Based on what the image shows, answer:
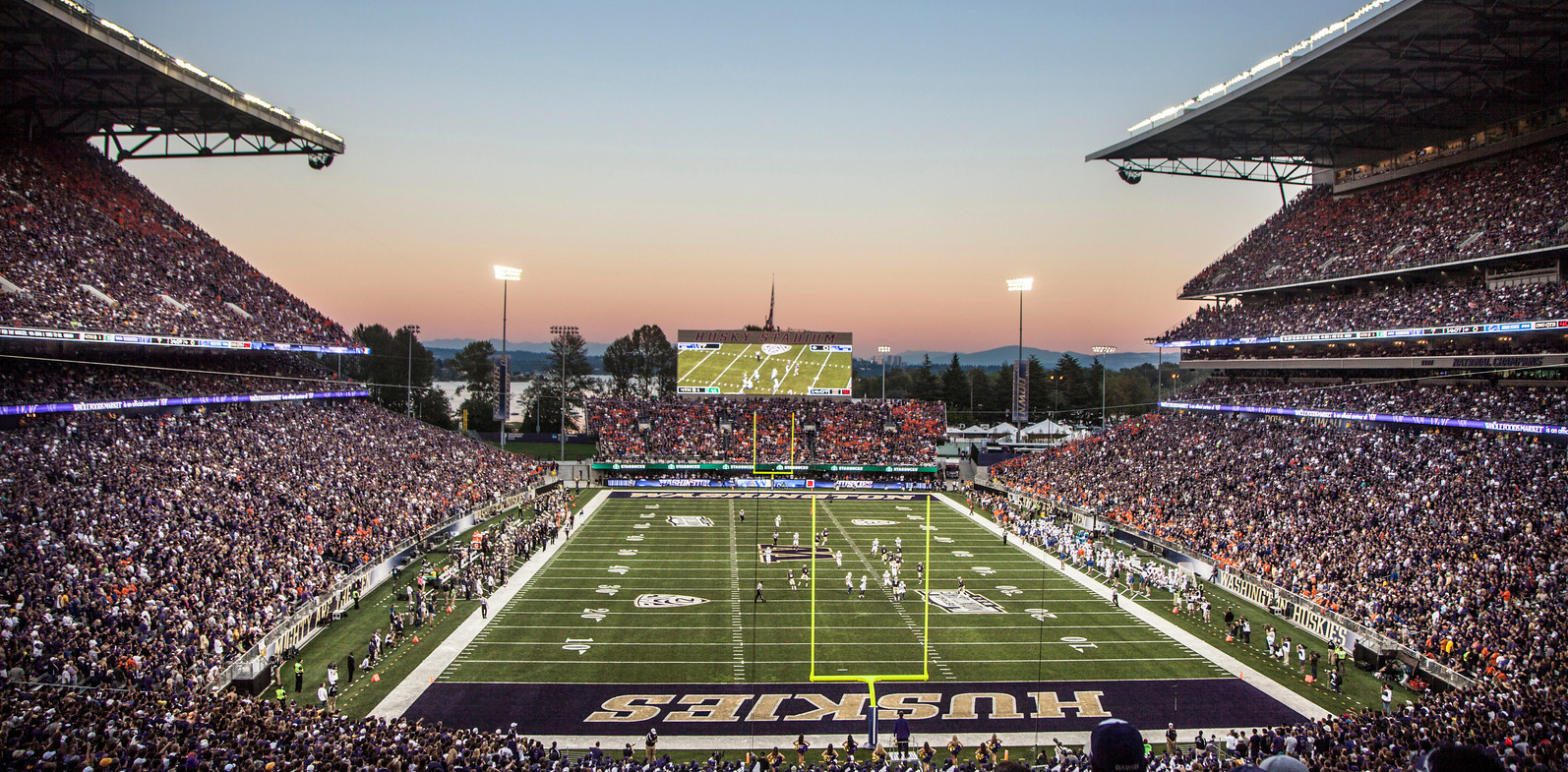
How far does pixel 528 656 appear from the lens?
19.2 m

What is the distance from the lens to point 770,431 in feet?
166

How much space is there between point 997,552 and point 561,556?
50.1 ft

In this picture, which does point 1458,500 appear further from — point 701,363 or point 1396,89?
point 701,363

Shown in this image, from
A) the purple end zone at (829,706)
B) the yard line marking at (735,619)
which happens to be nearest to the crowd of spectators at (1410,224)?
the purple end zone at (829,706)

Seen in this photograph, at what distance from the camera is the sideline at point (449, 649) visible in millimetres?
16391

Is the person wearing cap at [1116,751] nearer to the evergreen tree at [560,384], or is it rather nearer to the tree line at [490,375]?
the tree line at [490,375]

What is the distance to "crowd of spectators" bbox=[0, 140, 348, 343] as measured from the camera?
23250 mm

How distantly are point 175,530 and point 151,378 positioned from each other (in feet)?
31.0

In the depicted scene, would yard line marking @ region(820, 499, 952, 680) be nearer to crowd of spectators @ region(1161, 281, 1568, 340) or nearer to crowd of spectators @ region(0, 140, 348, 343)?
crowd of spectators @ region(1161, 281, 1568, 340)

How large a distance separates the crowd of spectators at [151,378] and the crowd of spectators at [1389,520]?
Result: 32464 millimetres

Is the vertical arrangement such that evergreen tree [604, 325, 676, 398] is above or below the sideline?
above

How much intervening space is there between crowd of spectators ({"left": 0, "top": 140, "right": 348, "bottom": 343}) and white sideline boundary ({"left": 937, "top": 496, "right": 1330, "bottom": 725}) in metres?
28.6

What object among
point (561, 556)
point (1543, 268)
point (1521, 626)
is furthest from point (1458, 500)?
point (561, 556)

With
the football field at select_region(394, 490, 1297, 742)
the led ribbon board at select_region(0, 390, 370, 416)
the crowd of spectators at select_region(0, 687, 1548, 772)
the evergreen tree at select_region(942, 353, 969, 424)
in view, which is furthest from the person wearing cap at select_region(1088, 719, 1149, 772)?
the evergreen tree at select_region(942, 353, 969, 424)
